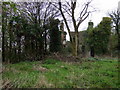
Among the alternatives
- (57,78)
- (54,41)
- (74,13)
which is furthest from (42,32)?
(57,78)

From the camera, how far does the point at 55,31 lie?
38.7 feet

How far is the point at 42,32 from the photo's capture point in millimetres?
10273

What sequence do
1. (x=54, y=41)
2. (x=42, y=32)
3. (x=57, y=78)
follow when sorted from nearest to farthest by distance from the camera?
(x=57, y=78) → (x=42, y=32) → (x=54, y=41)

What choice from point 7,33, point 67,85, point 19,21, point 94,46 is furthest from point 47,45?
point 67,85

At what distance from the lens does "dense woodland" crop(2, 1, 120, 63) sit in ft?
24.5

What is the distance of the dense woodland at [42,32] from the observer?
7465mm

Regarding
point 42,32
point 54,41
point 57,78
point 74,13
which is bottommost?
point 57,78

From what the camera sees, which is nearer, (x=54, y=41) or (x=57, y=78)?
(x=57, y=78)

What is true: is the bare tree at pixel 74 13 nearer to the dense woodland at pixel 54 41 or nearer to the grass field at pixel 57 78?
the dense woodland at pixel 54 41

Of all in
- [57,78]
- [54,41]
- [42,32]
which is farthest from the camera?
[54,41]

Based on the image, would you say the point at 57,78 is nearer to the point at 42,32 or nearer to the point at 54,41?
the point at 42,32

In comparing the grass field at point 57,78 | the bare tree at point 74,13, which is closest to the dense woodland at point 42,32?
the bare tree at point 74,13

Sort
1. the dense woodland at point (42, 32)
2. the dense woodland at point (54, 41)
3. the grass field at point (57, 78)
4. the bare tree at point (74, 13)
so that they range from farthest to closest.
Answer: the bare tree at point (74, 13) → the dense woodland at point (42, 32) → the dense woodland at point (54, 41) → the grass field at point (57, 78)

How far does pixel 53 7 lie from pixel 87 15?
3523 mm
